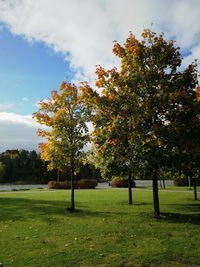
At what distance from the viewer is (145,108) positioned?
10852 mm

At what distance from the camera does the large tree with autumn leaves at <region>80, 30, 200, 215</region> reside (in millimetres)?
10242

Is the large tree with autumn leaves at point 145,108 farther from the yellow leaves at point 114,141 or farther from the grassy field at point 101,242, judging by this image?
the grassy field at point 101,242

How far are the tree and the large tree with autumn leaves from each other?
2.22m

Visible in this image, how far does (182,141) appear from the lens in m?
10.3

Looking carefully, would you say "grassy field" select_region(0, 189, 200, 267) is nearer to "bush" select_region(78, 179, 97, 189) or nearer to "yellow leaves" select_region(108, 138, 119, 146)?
"yellow leaves" select_region(108, 138, 119, 146)

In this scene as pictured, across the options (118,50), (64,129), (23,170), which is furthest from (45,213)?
(23,170)

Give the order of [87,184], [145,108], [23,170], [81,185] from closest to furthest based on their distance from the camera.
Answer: [145,108] → [87,184] → [81,185] → [23,170]

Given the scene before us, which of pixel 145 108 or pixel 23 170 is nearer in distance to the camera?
pixel 145 108

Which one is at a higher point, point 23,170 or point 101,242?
point 23,170

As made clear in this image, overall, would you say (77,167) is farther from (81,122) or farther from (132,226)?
(132,226)

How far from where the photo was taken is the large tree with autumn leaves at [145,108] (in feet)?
33.6

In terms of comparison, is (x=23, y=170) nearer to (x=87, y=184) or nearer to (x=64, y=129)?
(x=87, y=184)

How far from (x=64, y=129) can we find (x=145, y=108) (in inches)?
209

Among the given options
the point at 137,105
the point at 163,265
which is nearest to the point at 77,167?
the point at 137,105
